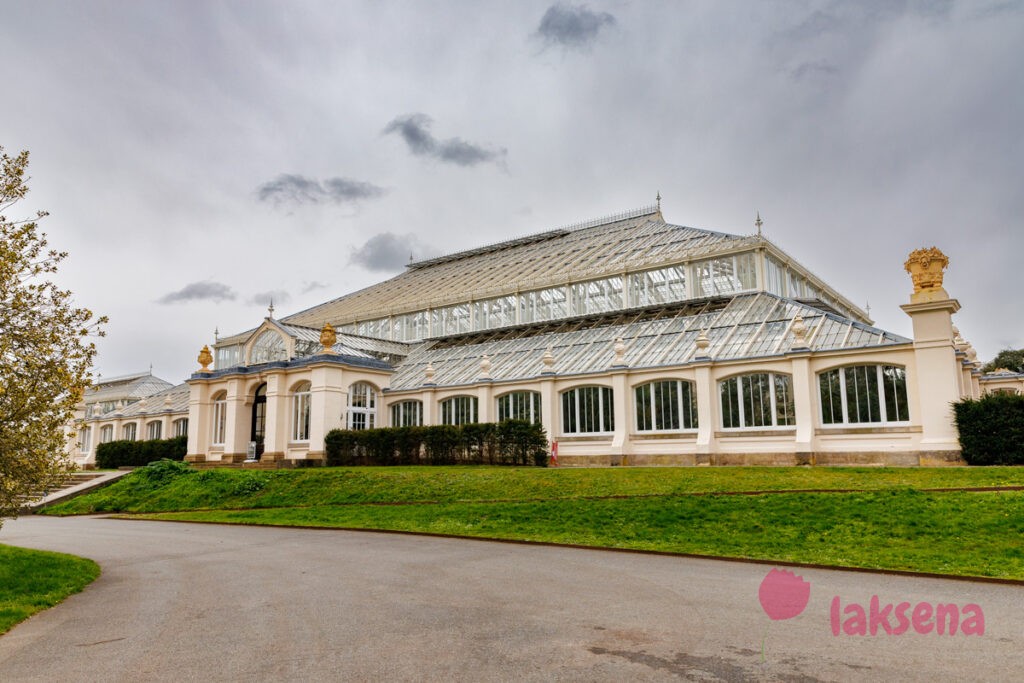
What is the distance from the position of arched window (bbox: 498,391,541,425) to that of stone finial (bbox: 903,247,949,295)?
50.6 feet

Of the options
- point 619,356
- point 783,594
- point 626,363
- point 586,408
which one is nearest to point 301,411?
point 586,408

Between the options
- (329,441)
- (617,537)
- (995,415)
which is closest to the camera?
(617,537)

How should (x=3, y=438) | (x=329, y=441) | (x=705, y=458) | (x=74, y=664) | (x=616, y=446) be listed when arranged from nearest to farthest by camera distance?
(x=74, y=664), (x=3, y=438), (x=705, y=458), (x=616, y=446), (x=329, y=441)

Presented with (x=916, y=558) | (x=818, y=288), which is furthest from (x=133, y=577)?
(x=818, y=288)

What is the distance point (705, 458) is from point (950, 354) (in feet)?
28.1

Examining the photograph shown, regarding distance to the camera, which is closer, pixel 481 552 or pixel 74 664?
pixel 74 664

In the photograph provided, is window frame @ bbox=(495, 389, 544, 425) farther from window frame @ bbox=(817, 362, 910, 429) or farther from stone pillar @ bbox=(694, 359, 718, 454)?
window frame @ bbox=(817, 362, 910, 429)

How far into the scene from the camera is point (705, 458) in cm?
2586

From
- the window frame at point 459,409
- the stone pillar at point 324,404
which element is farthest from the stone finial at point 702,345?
the stone pillar at point 324,404

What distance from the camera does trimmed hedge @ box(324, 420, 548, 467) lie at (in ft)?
93.1

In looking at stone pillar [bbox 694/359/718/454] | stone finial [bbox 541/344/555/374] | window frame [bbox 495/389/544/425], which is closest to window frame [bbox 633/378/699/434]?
stone pillar [bbox 694/359/718/454]

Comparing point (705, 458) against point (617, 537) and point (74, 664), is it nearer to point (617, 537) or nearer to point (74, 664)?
point (617, 537)

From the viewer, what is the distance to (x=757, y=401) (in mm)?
26094

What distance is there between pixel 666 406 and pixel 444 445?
9.44 m
